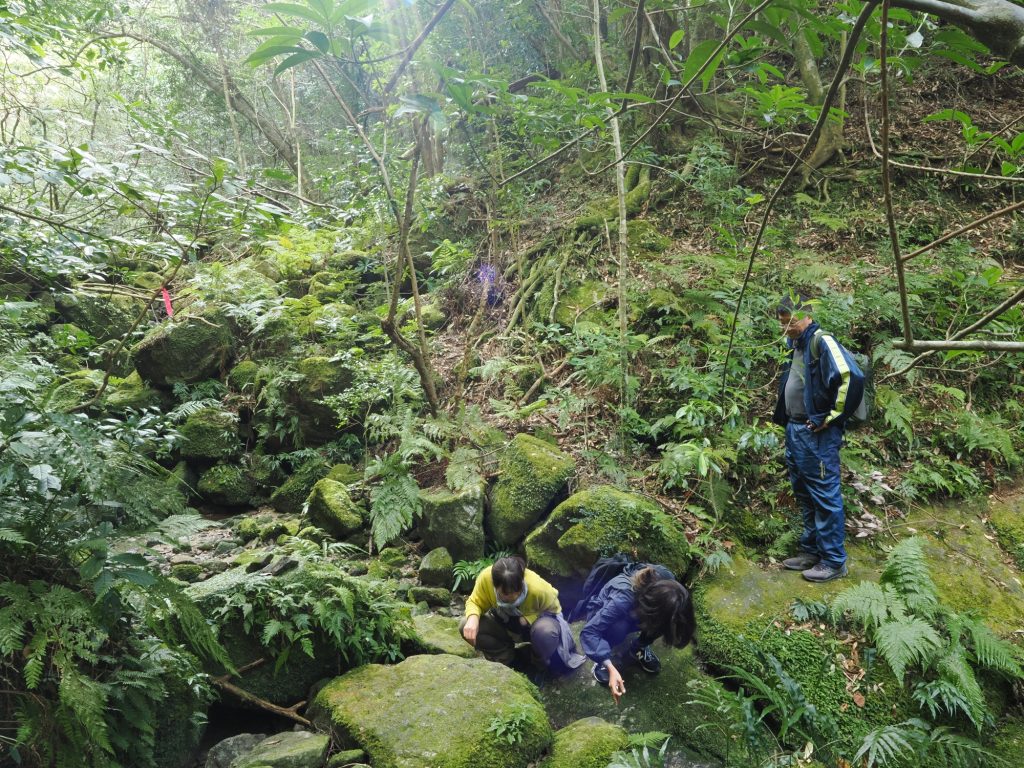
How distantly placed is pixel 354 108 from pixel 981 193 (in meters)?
14.1

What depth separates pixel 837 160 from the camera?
8625 millimetres

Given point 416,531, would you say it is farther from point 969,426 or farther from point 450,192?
point 450,192

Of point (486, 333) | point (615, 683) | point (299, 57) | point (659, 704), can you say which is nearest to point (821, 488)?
point (659, 704)

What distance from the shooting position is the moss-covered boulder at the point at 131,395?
790cm

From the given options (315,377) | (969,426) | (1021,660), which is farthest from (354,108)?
(1021,660)

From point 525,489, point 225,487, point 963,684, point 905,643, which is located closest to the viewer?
point 963,684

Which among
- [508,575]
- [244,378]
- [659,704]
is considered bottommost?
[659,704]

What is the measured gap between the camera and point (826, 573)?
4.21 metres

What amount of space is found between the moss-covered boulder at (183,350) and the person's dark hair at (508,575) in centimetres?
673

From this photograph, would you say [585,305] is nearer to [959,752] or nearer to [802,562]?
[802,562]

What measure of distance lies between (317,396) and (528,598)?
4.68 meters

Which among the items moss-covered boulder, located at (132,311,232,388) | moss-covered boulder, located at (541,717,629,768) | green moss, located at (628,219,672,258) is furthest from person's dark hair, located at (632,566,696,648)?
moss-covered boulder, located at (132,311,232,388)

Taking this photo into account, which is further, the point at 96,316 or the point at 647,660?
the point at 96,316

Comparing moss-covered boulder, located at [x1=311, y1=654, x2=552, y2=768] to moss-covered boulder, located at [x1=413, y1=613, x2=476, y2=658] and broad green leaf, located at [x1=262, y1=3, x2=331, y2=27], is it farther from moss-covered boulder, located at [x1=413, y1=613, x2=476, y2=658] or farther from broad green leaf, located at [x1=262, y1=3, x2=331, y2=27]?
broad green leaf, located at [x1=262, y1=3, x2=331, y2=27]
